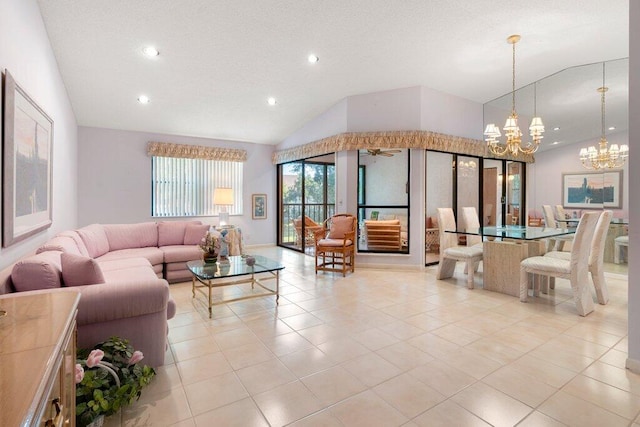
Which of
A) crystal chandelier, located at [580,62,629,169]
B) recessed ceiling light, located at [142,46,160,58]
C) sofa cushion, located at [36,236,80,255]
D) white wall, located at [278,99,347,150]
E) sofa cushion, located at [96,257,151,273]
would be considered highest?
recessed ceiling light, located at [142,46,160,58]

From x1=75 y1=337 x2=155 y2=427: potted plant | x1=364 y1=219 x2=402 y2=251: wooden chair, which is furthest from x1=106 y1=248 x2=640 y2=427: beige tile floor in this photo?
x1=364 y1=219 x2=402 y2=251: wooden chair

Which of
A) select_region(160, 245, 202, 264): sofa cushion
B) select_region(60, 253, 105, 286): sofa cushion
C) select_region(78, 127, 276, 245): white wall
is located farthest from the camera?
select_region(78, 127, 276, 245): white wall

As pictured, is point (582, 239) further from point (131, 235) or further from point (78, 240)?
point (131, 235)

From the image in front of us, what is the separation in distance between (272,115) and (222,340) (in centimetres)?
446

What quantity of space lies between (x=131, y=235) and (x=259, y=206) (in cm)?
316

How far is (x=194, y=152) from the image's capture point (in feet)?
22.0

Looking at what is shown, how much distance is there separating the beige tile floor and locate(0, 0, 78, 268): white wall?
1.53m

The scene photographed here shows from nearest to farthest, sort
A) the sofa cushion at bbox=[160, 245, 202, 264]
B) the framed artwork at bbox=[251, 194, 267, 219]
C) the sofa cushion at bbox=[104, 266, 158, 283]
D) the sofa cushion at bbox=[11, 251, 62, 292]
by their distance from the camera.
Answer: the sofa cushion at bbox=[11, 251, 62, 292] < the sofa cushion at bbox=[104, 266, 158, 283] < the sofa cushion at bbox=[160, 245, 202, 264] < the framed artwork at bbox=[251, 194, 267, 219]

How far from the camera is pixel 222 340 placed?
2.71 metres

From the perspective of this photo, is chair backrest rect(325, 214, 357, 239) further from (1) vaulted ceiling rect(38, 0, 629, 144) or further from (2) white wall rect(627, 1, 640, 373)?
(2) white wall rect(627, 1, 640, 373)

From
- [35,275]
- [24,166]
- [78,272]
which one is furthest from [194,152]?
[35,275]

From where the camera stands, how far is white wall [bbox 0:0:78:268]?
2.21 m

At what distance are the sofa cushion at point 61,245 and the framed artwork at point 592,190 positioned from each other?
6515 mm

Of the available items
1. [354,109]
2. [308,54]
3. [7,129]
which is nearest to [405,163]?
[354,109]
